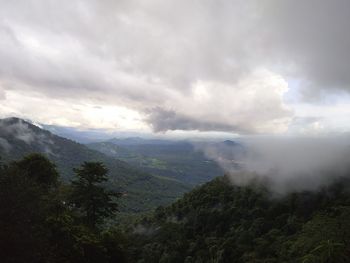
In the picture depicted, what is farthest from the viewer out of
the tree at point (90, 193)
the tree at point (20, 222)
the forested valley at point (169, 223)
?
the tree at point (90, 193)

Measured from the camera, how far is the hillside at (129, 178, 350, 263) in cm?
10112

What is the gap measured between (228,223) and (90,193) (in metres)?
96.0

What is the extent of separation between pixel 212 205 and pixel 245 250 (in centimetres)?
4381

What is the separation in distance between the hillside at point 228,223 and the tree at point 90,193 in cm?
5104

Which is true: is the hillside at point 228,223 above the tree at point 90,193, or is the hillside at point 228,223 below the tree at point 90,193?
below

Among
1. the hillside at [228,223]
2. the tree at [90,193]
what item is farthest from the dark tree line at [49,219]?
the hillside at [228,223]

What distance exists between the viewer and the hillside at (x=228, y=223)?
101 meters

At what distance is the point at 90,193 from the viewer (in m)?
42.2

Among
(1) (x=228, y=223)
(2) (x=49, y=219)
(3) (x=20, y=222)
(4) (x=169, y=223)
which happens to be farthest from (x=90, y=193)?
(4) (x=169, y=223)

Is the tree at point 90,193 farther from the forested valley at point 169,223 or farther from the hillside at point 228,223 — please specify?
the hillside at point 228,223


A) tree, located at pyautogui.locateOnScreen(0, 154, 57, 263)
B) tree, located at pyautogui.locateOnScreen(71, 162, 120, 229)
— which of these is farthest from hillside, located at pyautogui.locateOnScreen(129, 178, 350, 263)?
tree, located at pyautogui.locateOnScreen(0, 154, 57, 263)

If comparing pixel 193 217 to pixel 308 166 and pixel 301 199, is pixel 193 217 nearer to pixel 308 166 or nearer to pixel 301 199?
pixel 301 199

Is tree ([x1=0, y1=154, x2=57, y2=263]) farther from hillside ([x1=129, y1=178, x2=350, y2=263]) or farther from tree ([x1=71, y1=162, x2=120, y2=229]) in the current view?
hillside ([x1=129, y1=178, x2=350, y2=263])

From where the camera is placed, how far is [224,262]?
327ft
